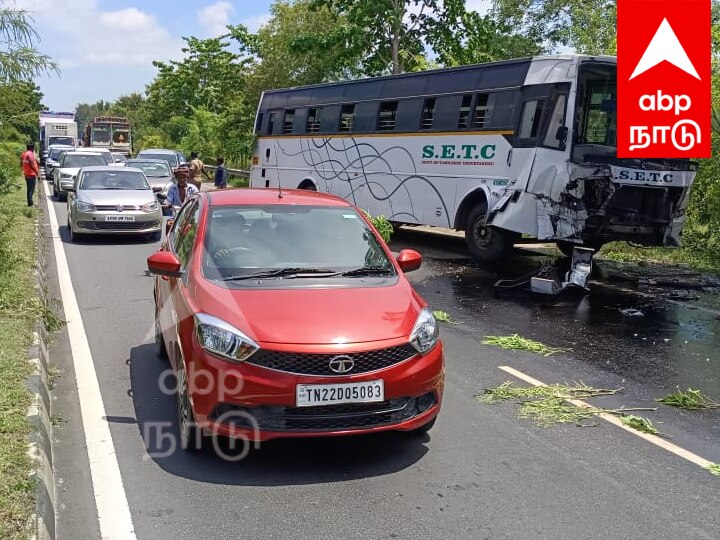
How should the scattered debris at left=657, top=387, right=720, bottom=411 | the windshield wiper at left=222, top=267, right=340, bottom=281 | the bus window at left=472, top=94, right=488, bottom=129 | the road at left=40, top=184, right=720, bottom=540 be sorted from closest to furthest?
1. the road at left=40, top=184, right=720, bottom=540
2. the windshield wiper at left=222, top=267, right=340, bottom=281
3. the scattered debris at left=657, top=387, right=720, bottom=411
4. the bus window at left=472, top=94, right=488, bottom=129

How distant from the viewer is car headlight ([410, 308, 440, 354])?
4914mm

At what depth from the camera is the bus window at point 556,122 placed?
40.0 feet

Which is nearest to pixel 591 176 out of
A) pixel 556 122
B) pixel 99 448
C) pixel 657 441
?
pixel 556 122

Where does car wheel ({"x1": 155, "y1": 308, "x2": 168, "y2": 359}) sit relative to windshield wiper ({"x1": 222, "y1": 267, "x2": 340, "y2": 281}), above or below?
below

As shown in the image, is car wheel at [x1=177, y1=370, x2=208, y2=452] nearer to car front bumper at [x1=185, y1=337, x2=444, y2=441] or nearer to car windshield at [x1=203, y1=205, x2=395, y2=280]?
car front bumper at [x1=185, y1=337, x2=444, y2=441]

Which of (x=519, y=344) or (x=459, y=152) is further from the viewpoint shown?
(x=459, y=152)

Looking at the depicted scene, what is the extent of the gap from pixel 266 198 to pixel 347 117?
11994mm

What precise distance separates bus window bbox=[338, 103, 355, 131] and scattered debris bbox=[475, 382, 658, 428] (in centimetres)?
1223

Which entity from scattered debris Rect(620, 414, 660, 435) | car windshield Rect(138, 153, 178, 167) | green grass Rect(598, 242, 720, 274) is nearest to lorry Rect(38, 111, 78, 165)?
car windshield Rect(138, 153, 178, 167)

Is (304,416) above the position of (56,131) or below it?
below

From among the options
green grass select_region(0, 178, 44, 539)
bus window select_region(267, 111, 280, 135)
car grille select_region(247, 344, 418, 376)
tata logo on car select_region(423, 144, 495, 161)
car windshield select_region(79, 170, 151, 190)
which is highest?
bus window select_region(267, 111, 280, 135)

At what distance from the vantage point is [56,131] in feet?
168

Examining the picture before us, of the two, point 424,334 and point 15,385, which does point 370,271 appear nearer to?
point 424,334

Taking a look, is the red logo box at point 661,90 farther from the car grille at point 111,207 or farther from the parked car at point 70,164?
the parked car at point 70,164
